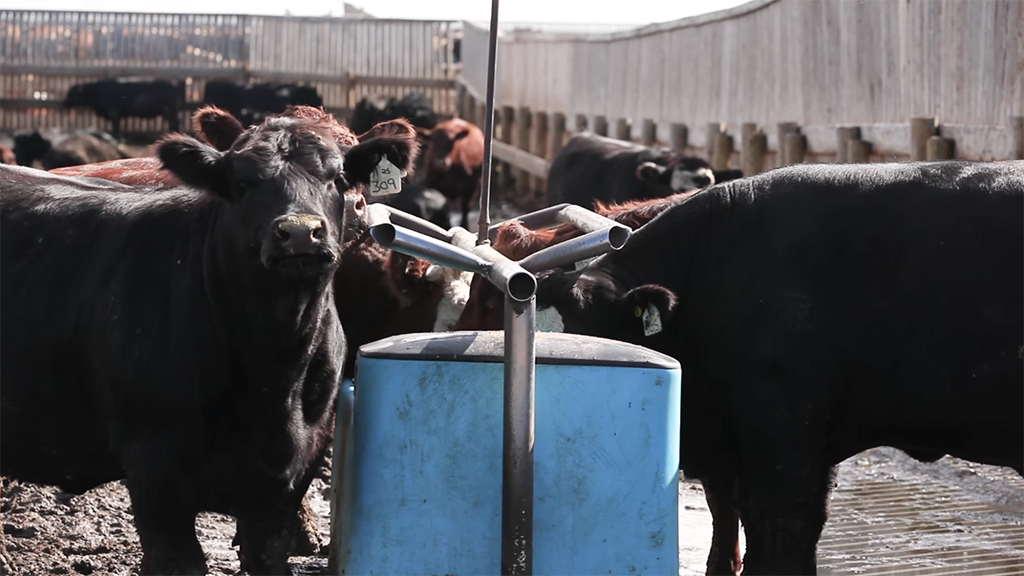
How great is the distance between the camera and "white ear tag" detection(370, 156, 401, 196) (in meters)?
4.23

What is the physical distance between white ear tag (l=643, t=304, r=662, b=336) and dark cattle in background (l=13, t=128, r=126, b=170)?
17.8 metres

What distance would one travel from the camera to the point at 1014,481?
7.45 m

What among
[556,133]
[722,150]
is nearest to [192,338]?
[722,150]

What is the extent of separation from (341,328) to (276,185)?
0.88 meters

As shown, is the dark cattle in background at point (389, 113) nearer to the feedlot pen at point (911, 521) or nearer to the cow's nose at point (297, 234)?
the feedlot pen at point (911, 521)

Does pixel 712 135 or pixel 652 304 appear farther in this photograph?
pixel 712 135

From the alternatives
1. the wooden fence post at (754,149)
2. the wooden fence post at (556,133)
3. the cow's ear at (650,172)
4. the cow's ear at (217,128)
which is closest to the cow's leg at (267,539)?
the cow's ear at (217,128)

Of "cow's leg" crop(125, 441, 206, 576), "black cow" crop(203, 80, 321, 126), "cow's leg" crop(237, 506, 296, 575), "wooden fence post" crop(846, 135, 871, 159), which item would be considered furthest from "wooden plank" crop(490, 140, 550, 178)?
"cow's leg" crop(125, 441, 206, 576)

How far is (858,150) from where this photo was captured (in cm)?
1109

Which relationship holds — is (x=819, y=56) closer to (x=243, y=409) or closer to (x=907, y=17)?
(x=907, y=17)

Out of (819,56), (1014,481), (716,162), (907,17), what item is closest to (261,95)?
(716,162)

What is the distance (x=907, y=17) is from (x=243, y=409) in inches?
328

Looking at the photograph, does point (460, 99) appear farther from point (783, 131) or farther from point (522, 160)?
point (783, 131)

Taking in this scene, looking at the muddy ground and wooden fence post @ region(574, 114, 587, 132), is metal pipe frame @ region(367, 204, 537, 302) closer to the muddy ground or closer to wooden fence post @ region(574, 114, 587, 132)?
the muddy ground
